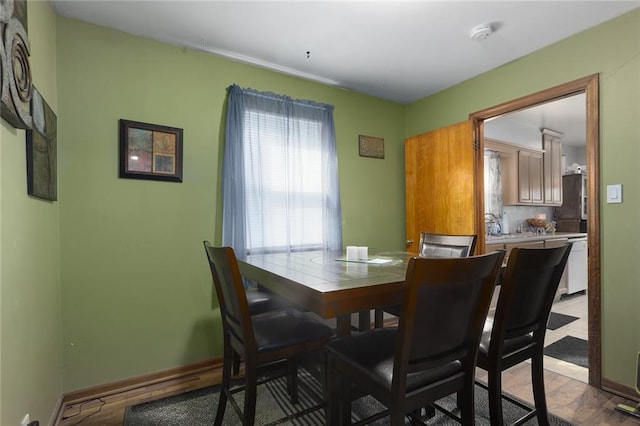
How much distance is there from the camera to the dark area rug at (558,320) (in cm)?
330

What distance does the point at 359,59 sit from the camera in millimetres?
2658

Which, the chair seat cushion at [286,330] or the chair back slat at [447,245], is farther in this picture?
the chair back slat at [447,245]

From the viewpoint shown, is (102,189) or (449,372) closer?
(449,372)

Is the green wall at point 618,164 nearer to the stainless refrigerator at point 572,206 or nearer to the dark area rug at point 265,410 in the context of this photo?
the dark area rug at point 265,410

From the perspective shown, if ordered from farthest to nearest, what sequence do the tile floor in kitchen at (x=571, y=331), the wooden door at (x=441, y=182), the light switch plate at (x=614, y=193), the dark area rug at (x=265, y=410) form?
the wooden door at (x=441, y=182) < the tile floor in kitchen at (x=571, y=331) < the light switch plate at (x=614, y=193) < the dark area rug at (x=265, y=410)

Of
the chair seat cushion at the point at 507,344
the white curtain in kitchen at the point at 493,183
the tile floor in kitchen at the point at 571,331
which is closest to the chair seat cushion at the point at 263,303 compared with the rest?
the chair seat cushion at the point at 507,344

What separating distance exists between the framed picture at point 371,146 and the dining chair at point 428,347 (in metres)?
2.37

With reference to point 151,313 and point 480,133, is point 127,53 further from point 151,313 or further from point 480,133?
point 480,133

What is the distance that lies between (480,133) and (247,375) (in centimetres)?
284

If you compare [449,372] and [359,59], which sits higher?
[359,59]

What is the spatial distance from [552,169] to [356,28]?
4.34 metres

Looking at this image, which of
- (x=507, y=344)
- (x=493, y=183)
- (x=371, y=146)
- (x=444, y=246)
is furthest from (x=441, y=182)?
(x=507, y=344)

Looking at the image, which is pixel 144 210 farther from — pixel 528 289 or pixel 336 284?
pixel 528 289

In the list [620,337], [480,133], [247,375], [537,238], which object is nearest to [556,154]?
[537,238]
